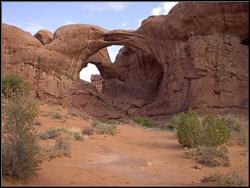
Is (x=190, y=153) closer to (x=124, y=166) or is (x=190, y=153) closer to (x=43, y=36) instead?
(x=124, y=166)

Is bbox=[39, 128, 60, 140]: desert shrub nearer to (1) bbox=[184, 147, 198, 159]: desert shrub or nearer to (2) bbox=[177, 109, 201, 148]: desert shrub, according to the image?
(2) bbox=[177, 109, 201, 148]: desert shrub

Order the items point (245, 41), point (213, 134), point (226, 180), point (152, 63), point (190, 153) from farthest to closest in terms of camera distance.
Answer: point (152, 63), point (245, 41), point (213, 134), point (190, 153), point (226, 180)

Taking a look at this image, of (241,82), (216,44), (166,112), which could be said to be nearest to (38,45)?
(166,112)

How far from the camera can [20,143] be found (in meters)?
8.27

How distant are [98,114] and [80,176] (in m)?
25.0

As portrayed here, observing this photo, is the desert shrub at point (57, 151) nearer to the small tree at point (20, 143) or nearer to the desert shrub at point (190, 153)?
the small tree at point (20, 143)

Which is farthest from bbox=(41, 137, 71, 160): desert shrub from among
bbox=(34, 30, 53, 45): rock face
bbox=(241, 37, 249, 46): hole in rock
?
bbox=(34, 30, 53, 45): rock face

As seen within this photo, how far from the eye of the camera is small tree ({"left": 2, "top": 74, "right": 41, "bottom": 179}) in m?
7.64

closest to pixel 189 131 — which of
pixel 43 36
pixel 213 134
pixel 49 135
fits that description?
pixel 213 134

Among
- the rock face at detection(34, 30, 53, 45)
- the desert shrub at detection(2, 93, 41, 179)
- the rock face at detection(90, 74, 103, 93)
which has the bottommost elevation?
the desert shrub at detection(2, 93, 41, 179)

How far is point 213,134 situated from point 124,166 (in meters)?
4.32

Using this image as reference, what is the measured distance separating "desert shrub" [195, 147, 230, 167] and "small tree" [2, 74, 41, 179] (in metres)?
4.98

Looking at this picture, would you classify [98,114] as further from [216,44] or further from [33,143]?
[33,143]

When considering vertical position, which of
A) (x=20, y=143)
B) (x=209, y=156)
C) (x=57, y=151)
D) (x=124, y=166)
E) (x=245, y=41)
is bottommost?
(x=124, y=166)
